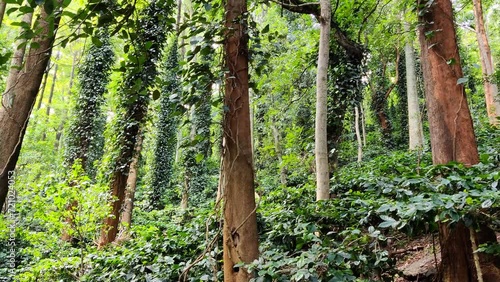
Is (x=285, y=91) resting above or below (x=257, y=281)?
above

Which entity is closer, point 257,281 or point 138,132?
point 257,281

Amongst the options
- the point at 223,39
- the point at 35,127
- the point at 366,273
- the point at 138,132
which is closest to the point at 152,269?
the point at 366,273

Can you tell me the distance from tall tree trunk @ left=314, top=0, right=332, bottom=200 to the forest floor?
1120 mm

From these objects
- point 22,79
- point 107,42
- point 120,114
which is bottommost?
point 22,79

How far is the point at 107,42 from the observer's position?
1145 cm

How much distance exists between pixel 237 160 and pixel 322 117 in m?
2.38

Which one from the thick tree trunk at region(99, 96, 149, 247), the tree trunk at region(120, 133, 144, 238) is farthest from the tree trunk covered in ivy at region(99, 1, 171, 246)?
the tree trunk at region(120, 133, 144, 238)

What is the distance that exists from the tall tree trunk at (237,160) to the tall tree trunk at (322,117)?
2.13 meters

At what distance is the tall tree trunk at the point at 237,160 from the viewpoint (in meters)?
2.25

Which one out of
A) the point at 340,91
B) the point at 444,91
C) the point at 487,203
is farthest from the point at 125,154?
the point at 487,203

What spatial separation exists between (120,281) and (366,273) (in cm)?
224

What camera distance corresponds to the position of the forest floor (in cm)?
285

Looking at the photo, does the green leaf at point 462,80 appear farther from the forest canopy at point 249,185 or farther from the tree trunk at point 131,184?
the tree trunk at point 131,184

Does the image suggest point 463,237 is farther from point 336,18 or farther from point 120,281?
point 336,18
